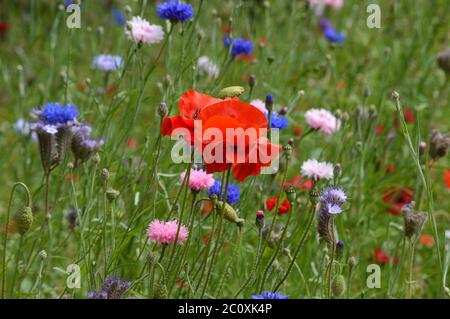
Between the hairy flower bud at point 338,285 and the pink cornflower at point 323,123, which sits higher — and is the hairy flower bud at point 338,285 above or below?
below

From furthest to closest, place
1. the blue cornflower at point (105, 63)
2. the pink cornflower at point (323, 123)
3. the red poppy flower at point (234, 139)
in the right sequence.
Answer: the blue cornflower at point (105, 63) < the pink cornflower at point (323, 123) < the red poppy flower at point (234, 139)

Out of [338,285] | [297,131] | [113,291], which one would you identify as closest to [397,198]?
[297,131]

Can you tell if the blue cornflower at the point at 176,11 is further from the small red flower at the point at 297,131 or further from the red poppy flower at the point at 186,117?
the small red flower at the point at 297,131

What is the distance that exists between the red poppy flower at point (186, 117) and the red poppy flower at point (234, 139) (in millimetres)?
20

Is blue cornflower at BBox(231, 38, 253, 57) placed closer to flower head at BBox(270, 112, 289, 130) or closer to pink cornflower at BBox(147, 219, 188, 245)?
flower head at BBox(270, 112, 289, 130)

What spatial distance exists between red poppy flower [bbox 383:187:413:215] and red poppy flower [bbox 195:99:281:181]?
3.03ft

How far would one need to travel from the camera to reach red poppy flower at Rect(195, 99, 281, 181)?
1.09 m

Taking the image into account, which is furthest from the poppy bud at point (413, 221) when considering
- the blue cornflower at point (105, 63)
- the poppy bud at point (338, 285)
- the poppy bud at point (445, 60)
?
the poppy bud at point (445, 60)

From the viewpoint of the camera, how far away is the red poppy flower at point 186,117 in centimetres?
112

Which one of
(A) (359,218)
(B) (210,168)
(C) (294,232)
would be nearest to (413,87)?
(A) (359,218)

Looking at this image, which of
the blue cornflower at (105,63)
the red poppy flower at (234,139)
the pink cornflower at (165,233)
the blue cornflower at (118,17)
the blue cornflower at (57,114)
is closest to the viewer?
the red poppy flower at (234,139)

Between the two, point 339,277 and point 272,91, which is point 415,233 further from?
point 272,91

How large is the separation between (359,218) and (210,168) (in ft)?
2.66

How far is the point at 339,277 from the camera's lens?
1.31 m
